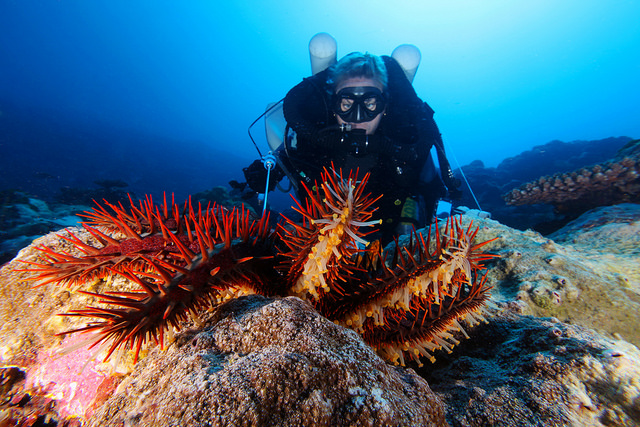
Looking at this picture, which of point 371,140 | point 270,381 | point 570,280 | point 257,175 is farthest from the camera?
point 257,175

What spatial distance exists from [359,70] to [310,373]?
580 cm

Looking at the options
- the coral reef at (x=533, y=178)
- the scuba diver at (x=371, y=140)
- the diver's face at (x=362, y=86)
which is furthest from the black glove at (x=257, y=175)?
the coral reef at (x=533, y=178)

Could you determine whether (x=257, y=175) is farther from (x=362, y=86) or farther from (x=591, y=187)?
(x=591, y=187)

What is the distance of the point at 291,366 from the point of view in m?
0.83

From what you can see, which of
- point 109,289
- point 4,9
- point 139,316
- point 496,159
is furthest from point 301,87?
point 4,9

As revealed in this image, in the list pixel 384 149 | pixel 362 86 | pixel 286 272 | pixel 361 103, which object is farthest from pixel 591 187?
pixel 286 272

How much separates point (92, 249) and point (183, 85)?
372 feet

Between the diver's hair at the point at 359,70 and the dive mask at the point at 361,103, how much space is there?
0.37 meters

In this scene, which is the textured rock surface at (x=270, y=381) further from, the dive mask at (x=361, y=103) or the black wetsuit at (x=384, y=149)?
the dive mask at (x=361, y=103)

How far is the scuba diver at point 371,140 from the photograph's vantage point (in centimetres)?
473

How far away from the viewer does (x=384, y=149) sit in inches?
186

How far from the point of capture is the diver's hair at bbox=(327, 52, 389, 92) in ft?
17.7

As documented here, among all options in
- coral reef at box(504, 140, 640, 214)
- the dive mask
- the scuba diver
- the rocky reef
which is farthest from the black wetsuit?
the rocky reef

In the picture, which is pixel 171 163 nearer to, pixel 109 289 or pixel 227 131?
pixel 109 289
